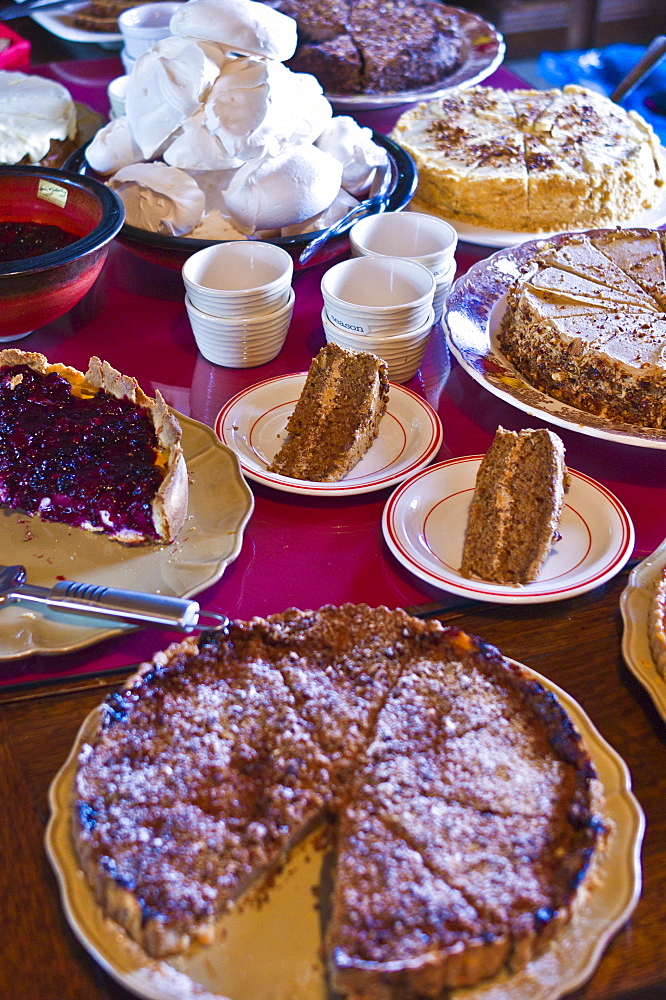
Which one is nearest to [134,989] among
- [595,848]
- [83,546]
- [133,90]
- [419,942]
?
[419,942]

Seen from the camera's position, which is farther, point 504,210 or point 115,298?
point 504,210

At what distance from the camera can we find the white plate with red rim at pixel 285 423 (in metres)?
1.98

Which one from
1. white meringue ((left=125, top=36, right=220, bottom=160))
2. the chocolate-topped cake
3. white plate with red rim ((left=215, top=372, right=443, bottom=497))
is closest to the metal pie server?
white plate with red rim ((left=215, top=372, right=443, bottom=497))

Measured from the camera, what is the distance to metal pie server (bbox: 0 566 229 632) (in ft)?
→ 5.14

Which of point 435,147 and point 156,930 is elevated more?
point 435,147

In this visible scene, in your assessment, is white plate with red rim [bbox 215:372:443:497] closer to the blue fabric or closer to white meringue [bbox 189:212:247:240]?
white meringue [bbox 189:212:247:240]

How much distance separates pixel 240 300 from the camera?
7.71 feet

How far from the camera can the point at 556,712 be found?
1.39 meters

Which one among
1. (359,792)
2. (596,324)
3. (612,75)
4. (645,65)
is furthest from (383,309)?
(612,75)

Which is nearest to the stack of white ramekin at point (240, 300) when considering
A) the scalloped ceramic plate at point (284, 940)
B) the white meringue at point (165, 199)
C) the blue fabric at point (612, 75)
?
the white meringue at point (165, 199)

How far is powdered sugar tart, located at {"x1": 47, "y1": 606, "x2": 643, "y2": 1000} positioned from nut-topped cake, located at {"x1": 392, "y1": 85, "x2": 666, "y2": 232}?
2.07m

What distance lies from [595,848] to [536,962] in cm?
18

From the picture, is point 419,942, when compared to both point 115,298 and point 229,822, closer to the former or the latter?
point 229,822

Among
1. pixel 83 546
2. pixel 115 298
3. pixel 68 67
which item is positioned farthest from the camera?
pixel 68 67
